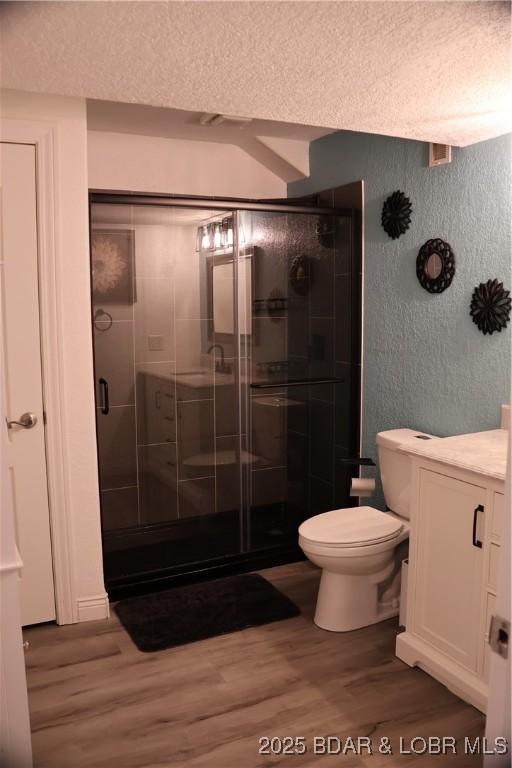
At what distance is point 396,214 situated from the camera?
3.34 m

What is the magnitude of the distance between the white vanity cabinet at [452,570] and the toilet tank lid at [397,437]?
0.46m

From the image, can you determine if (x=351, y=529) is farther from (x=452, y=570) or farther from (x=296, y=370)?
(x=296, y=370)

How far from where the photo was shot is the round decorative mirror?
3.02 m

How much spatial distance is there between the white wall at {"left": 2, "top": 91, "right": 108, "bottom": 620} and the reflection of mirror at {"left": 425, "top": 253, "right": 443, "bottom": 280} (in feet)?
5.14

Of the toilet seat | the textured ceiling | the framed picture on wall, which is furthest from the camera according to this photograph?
the framed picture on wall

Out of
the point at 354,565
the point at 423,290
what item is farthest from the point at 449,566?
the point at 423,290

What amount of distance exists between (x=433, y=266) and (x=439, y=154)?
1.64 ft

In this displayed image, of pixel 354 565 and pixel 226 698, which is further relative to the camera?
pixel 354 565

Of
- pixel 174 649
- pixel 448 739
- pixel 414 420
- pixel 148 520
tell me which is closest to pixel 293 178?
pixel 414 420

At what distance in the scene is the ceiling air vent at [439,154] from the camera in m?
2.97

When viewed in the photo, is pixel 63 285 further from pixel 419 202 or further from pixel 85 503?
pixel 419 202

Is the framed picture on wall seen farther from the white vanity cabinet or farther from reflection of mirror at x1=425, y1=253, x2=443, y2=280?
the white vanity cabinet

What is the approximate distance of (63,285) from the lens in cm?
286

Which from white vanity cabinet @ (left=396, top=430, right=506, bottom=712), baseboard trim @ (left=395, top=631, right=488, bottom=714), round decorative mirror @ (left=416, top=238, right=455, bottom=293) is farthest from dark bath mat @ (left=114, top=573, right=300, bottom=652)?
round decorative mirror @ (left=416, top=238, right=455, bottom=293)
